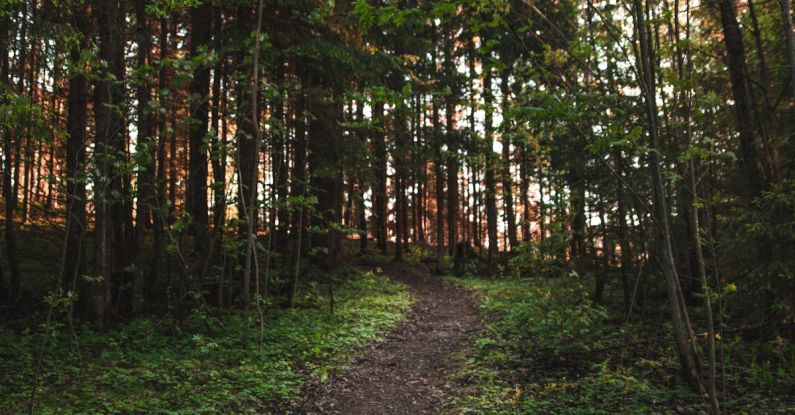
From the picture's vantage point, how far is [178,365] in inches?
291

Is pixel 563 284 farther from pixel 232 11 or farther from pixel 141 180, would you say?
pixel 232 11

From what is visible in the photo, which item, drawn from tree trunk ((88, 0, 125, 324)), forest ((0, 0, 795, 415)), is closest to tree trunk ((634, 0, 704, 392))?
forest ((0, 0, 795, 415))

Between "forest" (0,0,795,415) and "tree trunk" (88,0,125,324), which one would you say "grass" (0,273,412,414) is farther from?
"tree trunk" (88,0,125,324)

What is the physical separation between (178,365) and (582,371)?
6.26 metres

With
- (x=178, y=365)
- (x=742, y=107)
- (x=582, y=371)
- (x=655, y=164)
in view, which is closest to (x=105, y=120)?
(x=178, y=365)

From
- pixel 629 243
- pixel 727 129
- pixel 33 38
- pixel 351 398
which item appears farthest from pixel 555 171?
pixel 33 38

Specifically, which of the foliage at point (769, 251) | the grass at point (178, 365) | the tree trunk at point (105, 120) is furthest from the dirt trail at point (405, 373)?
the tree trunk at point (105, 120)

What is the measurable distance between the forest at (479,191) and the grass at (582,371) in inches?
2.4

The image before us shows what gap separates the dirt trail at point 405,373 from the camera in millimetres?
6692

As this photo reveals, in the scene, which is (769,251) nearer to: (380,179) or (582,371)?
(582,371)

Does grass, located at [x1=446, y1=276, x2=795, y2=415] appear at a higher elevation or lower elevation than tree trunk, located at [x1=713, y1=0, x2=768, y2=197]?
lower

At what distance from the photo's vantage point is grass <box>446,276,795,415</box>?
604cm

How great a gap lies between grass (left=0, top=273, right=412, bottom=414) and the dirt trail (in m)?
0.38

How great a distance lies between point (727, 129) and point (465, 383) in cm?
740
